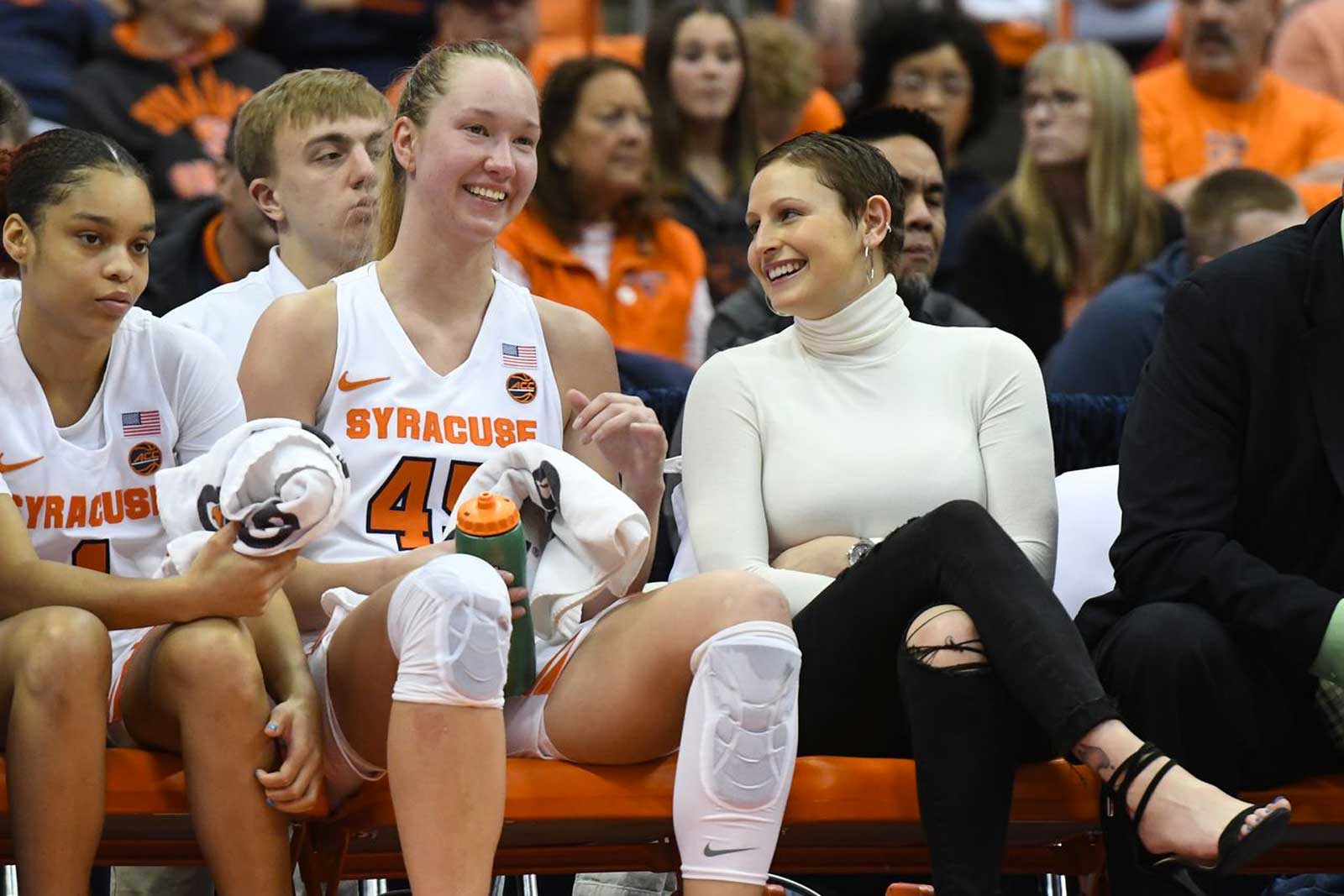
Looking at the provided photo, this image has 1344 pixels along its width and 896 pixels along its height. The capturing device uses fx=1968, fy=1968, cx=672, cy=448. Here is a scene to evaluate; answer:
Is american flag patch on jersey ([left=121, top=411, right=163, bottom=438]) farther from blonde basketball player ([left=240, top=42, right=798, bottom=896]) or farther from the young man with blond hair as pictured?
the young man with blond hair

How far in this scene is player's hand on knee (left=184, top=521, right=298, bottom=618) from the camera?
2568 millimetres

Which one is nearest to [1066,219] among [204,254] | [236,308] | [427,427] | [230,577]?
[204,254]

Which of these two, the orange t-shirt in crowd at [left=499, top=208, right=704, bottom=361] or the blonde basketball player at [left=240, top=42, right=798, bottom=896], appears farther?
the orange t-shirt in crowd at [left=499, top=208, right=704, bottom=361]

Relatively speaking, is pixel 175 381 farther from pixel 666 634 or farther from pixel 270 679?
pixel 666 634

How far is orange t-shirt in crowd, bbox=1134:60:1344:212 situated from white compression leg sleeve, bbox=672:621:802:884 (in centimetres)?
396

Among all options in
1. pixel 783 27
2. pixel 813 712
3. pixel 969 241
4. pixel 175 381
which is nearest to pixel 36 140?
pixel 175 381

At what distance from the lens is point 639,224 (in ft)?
16.6

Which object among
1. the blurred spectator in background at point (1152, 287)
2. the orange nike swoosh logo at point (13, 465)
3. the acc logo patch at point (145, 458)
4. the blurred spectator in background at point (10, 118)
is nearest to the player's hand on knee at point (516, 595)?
the acc logo patch at point (145, 458)

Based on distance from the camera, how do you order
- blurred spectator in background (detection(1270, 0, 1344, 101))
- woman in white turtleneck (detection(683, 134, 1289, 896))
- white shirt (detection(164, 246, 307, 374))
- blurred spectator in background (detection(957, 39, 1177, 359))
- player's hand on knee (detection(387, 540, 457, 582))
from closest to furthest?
woman in white turtleneck (detection(683, 134, 1289, 896)) → player's hand on knee (detection(387, 540, 457, 582)) → white shirt (detection(164, 246, 307, 374)) → blurred spectator in background (detection(957, 39, 1177, 359)) → blurred spectator in background (detection(1270, 0, 1344, 101))

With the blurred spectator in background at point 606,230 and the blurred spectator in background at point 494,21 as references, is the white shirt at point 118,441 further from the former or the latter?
the blurred spectator in background at point 494,21

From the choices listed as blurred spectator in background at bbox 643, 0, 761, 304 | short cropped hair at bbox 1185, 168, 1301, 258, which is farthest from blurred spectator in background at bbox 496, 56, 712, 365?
short cropped hair at bbox 1185, 168, 1301, 258

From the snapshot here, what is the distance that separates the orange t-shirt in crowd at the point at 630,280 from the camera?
4.89 m

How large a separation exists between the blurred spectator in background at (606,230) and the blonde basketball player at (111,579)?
1978 millimetres

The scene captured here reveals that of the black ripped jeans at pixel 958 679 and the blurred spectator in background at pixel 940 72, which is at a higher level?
the blurred spectator in background at pixel 940 72
